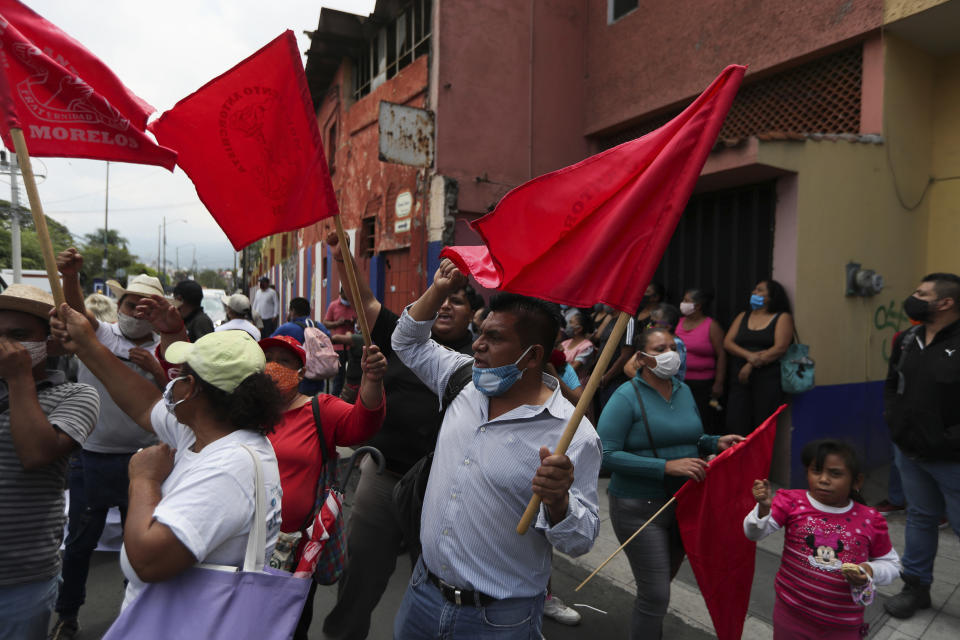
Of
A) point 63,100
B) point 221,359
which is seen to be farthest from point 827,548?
point 63,100

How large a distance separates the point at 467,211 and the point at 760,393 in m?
5.28

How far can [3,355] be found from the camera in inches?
80.8

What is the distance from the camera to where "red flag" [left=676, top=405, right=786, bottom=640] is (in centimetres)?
286

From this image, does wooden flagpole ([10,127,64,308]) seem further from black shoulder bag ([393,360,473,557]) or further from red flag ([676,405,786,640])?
red flag ([676,405,786,640])

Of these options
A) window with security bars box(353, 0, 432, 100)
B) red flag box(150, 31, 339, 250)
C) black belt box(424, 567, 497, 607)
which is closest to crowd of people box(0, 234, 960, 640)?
black belt box(424, 567, 497, 607)

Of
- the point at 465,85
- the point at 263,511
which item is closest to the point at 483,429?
the point at 263,511

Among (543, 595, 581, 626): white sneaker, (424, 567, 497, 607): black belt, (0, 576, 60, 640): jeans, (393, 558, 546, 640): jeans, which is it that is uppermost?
(424, 567, 497, 607): black belt

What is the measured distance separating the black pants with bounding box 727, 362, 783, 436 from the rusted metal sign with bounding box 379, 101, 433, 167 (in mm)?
5456

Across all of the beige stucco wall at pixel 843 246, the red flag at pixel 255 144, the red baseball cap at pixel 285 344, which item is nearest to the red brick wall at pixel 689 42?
the beige stucco wall at pixel 843 246

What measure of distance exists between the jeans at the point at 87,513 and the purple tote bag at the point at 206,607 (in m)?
2.13

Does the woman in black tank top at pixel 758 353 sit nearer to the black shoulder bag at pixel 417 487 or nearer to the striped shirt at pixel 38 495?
the black shoulder bag at pixel 417 487

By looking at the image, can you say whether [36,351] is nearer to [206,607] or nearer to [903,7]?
[206,607]

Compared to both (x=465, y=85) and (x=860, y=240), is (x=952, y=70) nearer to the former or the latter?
(x=860, y=240)

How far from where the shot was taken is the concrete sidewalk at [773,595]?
11.6 ft
